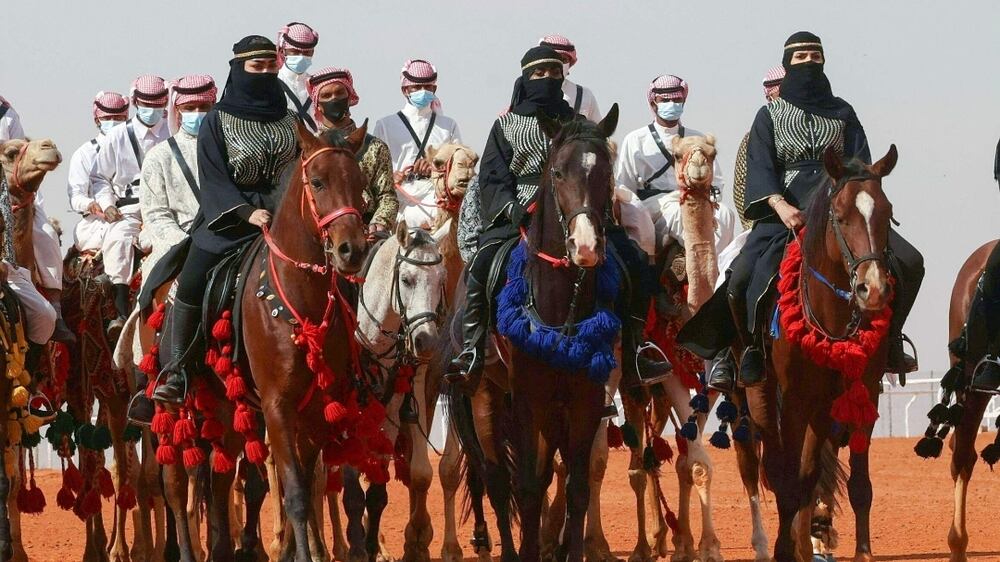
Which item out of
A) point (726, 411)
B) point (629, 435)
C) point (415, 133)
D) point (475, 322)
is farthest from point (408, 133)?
point (475, 322)

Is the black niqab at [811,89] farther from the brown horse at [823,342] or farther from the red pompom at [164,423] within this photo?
the red pompom at [164,423]

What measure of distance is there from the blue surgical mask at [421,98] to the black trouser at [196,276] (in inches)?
233

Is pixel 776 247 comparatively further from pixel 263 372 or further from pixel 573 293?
pixel 263 372

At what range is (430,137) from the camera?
2012 centimetres

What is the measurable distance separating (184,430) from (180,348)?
1.84 ft

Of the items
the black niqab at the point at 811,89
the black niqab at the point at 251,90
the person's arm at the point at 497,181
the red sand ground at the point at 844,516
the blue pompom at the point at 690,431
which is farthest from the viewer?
the red sand ground at the point at 844,516

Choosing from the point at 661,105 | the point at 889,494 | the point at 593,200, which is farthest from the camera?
the point at 889,494

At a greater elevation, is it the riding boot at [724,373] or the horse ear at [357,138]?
the horse ear at [357,138]

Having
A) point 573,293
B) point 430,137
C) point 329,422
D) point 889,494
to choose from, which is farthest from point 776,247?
point 889,494

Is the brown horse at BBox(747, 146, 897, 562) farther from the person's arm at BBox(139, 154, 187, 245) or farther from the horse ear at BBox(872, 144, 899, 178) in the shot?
A: the person's arm at BBox(139, 154, 187, 245)

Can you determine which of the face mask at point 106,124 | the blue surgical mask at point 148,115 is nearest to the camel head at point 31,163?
the blue surgical mask at point 148,115

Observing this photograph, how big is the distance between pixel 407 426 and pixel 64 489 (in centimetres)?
281

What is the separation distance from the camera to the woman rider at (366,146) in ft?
54.9

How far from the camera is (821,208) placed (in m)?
13.8
